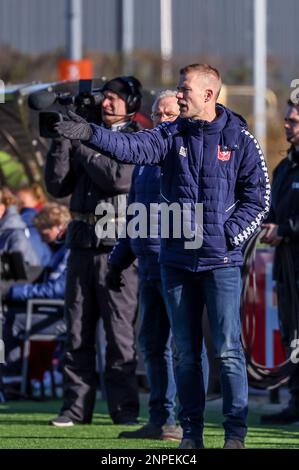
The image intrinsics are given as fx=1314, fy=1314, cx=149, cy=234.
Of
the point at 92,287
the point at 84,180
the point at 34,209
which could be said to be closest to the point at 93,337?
the point at 92,287

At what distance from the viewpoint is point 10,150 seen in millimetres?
14555

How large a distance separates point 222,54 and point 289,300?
82.2 feet

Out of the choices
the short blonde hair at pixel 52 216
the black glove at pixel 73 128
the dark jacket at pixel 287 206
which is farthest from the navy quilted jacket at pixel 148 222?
the short blonde hair at pixel 52 216

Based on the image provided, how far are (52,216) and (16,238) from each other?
382 mm

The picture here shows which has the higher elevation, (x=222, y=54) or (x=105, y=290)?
(x=105, y=290)

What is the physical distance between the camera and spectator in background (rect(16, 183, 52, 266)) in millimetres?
11922

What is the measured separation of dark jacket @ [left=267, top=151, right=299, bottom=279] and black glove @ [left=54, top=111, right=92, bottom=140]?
2.89 meters

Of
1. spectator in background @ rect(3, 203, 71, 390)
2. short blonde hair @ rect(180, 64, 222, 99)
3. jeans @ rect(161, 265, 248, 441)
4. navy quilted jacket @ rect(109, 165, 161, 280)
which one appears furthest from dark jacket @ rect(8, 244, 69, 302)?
short blonde hair @ rect(180, 64, 222, 99)

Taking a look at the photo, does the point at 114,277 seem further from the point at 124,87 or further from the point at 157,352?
the point at 124,87

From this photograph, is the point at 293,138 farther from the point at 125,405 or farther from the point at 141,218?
the point at 125,405

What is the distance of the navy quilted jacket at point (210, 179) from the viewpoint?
7281mm

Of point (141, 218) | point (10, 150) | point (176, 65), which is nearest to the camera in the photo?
point (141, 218)

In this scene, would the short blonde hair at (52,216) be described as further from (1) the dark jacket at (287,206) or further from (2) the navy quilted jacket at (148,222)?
(2) the navy quilted jacket at (148,222)
